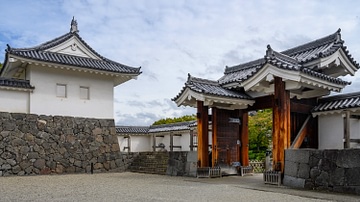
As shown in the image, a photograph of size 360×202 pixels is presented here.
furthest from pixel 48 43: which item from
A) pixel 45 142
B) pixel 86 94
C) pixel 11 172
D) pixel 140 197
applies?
pixel 140 197

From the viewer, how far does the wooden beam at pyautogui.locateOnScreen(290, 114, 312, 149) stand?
9.94 metres

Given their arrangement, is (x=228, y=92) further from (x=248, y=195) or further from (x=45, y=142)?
(x=45, y=142)

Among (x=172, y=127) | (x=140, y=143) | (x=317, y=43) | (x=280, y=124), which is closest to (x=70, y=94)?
(x=172, y=127)

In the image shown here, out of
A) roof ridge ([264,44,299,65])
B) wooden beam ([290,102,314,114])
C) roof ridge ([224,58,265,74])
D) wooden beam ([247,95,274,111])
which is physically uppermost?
roof ridge ([224,58,265,74])

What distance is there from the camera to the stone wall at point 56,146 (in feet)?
46.2

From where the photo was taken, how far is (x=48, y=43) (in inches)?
656

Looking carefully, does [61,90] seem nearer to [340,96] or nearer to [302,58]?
[302,58]

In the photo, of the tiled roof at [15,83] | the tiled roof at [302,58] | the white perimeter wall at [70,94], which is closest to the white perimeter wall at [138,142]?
the white perimeter wall at [70,94]

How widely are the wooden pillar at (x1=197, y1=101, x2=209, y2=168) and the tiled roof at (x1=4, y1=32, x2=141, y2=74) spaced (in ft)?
20.8

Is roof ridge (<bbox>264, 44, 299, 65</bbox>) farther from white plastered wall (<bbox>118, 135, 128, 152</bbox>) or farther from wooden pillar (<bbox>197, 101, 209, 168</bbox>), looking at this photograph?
white plastered wall (<bbox>118, 135, 128, 152</bbox>)

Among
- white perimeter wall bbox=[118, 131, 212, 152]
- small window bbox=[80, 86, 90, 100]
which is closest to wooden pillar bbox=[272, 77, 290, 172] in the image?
small window bbox=[80, 86, 90, 100]

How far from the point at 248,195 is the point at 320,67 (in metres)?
4.64

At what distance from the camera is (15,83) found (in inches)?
564

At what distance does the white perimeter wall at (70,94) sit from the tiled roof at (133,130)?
6.13 metres
